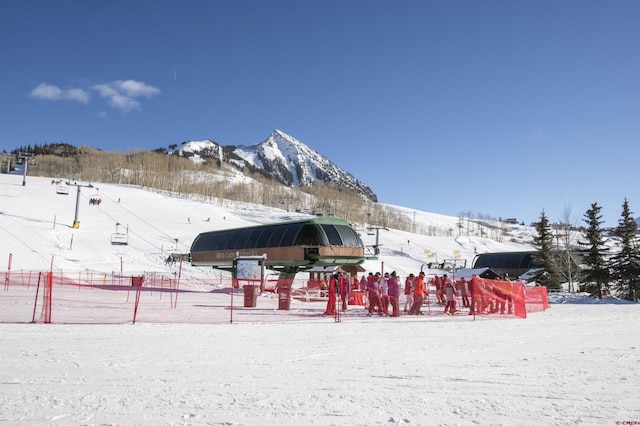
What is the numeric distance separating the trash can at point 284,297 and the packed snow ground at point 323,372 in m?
2.59

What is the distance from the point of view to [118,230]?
53594 millimetres

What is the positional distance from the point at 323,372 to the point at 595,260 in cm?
3130

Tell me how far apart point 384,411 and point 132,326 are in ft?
32.1

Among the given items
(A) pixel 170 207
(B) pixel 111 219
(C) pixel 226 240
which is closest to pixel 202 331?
(C) pixel 226 240

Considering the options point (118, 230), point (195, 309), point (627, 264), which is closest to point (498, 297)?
point (195, 309)

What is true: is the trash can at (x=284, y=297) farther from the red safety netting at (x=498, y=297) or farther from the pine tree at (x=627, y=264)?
the pine tree at (x=627, y=264)

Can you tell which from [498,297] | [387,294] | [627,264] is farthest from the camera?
[627,264]

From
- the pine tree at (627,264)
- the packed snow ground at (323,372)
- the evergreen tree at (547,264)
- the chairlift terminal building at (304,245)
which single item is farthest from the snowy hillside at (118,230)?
the packed snow ground at (323,372)

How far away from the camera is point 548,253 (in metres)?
38.1

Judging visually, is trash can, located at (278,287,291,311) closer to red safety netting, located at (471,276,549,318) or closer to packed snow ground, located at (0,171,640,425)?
packed snow ground, located at (0,171,640,425)

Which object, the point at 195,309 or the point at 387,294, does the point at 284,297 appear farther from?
the point at 387,294

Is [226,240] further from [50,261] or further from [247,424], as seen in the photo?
[247,424]

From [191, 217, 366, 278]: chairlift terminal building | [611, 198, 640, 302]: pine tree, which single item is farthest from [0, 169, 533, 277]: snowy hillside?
[611, 198, 640, 302]: pine tree

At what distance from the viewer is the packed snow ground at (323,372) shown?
15.5 ft
